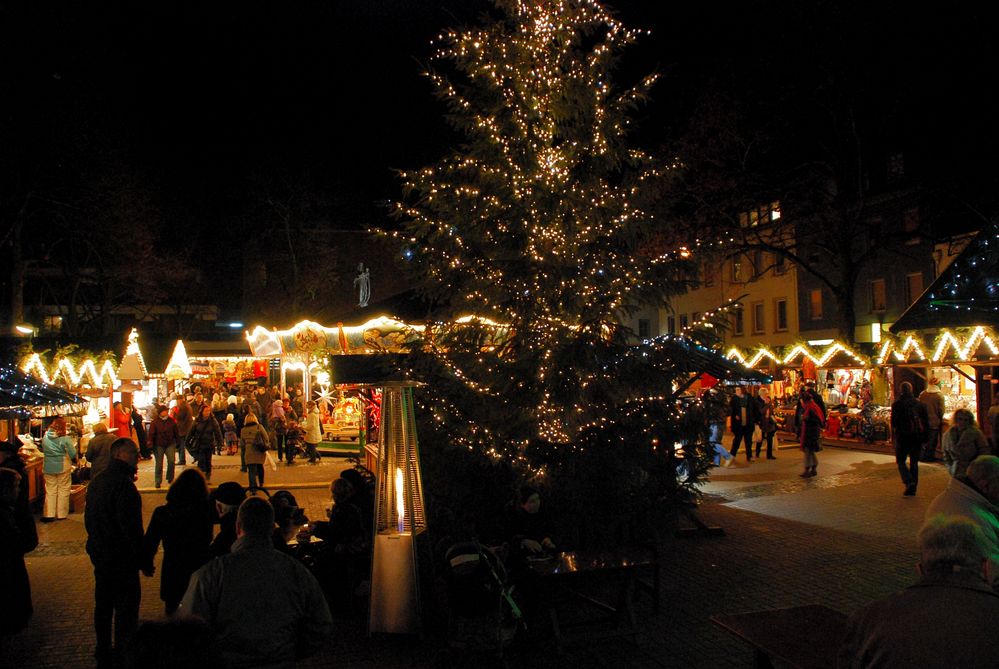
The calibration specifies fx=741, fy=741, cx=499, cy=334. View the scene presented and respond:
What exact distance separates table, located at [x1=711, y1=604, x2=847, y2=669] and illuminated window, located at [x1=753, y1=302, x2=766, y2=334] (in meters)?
40.2

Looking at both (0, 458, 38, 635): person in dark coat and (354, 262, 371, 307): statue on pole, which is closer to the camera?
(0, 458, 38, 635): person in dark coat

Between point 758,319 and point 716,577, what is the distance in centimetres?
3745

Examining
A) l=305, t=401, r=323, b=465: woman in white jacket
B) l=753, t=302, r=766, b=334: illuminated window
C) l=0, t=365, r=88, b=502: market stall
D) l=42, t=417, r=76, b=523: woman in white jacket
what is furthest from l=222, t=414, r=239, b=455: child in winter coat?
l=753, t=302, r=766, b=334: illuminated window

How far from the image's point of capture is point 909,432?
493 inches

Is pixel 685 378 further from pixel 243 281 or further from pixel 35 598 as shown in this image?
pixel 243 281

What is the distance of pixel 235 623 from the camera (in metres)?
3.44

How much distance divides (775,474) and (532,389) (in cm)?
965

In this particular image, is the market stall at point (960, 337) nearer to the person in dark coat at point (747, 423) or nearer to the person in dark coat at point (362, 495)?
the person in dark coat at point (747, 423)

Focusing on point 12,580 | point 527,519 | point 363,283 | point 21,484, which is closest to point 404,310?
point 527,519

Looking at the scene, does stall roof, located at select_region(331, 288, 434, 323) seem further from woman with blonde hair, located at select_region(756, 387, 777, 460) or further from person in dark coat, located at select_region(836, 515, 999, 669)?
woman with blonde hair, located at select_region(756, 387, 777, 460)

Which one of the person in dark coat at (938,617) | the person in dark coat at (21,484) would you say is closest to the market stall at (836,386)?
the person in dark coat at (21,484)

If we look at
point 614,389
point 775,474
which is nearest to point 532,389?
point 614,389

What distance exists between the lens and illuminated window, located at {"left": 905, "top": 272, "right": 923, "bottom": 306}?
107 ft

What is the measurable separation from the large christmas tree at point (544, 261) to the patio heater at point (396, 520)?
1880mm
